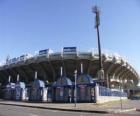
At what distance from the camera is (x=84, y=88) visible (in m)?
40.9

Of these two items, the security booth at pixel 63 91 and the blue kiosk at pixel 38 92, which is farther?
the blue kiosk at pixel 38 92

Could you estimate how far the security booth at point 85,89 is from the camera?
39.8m

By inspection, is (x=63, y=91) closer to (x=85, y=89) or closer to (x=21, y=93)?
(x=85, y=89)

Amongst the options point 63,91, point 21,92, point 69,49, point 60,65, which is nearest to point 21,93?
point 21,92

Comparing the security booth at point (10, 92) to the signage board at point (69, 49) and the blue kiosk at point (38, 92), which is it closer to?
the blue kiosk at point (38, 92)

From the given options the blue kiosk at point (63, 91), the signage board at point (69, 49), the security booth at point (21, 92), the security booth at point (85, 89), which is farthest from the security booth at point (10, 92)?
the security booth at point (85, 89)

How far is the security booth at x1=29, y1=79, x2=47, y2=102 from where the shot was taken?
158ft

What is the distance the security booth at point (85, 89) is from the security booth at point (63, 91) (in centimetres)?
206

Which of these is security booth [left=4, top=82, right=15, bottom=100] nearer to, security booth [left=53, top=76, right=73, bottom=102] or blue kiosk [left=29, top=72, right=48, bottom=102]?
blue kiosk [left=29, top=72, right=48, bottom=102]

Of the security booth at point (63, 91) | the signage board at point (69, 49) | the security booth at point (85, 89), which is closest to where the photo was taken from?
the security booth at point (85, 89)

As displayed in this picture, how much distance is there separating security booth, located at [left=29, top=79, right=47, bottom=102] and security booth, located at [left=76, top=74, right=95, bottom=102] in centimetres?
961

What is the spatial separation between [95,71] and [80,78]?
2294 centimetres

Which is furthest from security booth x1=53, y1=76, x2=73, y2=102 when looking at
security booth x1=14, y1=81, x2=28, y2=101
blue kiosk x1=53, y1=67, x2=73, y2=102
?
security booth x1=14, y1=81, x2=28, y2=101

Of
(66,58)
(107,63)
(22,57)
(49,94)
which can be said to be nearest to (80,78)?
(49,94)
